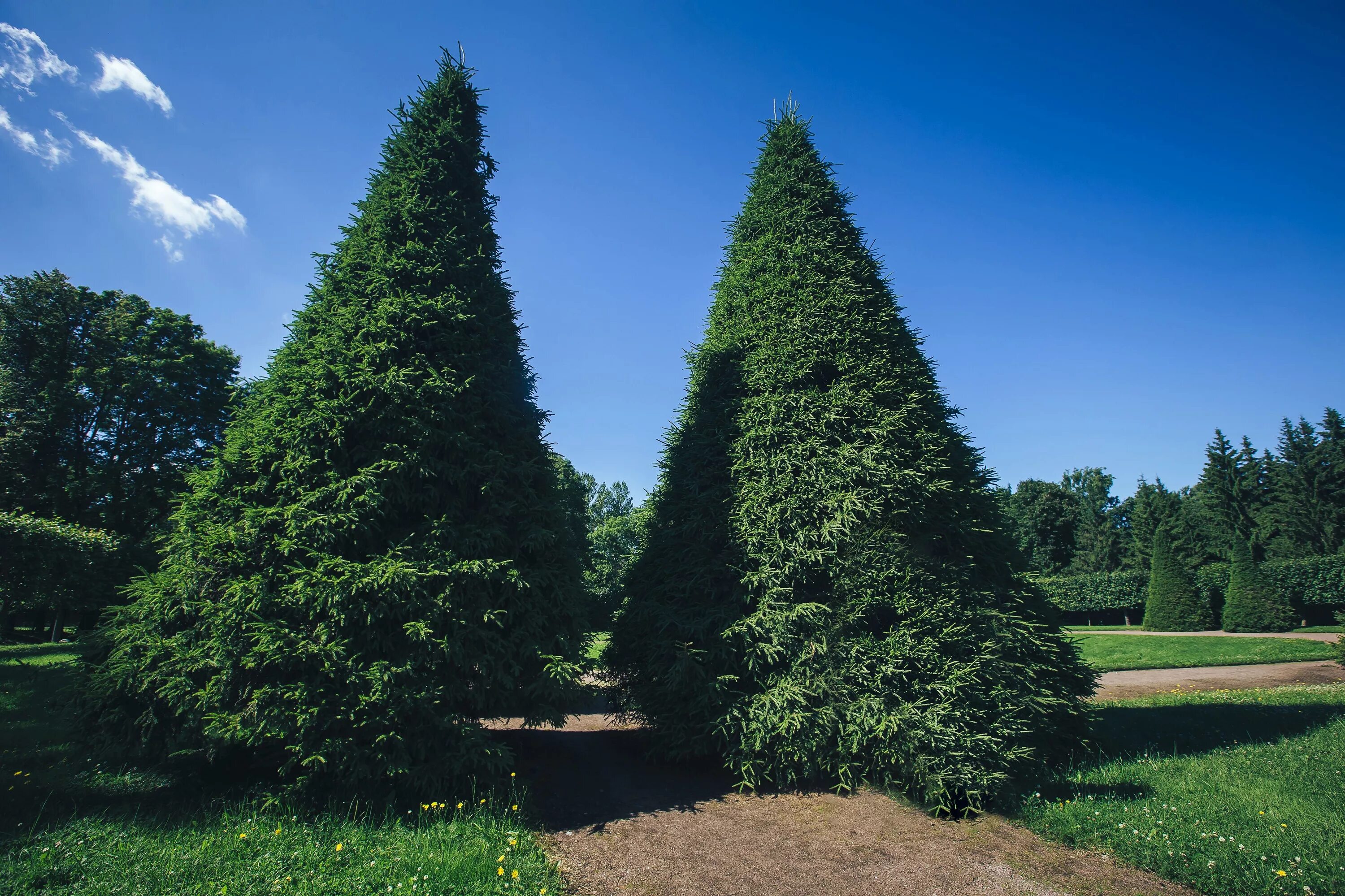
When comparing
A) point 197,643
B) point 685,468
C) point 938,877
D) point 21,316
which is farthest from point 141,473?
point 938,877

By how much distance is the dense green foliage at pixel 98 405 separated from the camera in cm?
2095

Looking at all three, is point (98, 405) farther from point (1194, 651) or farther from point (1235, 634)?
point (1235, 634)

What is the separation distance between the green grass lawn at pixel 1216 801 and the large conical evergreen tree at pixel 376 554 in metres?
5.68

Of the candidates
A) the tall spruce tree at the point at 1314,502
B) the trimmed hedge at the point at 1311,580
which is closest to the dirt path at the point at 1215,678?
the trimmed hedge at the point at 1311,580

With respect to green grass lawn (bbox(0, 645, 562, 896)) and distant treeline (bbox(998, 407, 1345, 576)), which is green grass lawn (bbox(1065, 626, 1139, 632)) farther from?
green grass lawn (bbox(0, 645, 562, 896))

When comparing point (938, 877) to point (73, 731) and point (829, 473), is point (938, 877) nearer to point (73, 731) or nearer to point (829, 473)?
point (829, 473)

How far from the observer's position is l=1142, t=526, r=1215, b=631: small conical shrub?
30.5 m

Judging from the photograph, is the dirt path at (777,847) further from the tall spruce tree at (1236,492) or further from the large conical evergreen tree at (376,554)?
the tall spruce tree at (1236,492)

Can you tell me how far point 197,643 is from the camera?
5406 millimetres

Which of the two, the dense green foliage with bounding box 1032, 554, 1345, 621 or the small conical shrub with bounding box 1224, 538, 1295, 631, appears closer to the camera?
the small conical shrub with bounding box 1224, 538, 1295, 631

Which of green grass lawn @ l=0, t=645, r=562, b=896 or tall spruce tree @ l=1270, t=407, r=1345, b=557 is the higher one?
tall spruce tree @ l=1270, t=407, r=1345, b=557

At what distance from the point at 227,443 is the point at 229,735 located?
307 centimetres

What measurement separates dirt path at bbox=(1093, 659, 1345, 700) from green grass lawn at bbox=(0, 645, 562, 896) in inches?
549

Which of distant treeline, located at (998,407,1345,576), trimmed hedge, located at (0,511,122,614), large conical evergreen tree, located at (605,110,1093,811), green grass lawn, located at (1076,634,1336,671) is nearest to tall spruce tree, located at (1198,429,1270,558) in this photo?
distant treeline, located at (998,407,1345,576)
